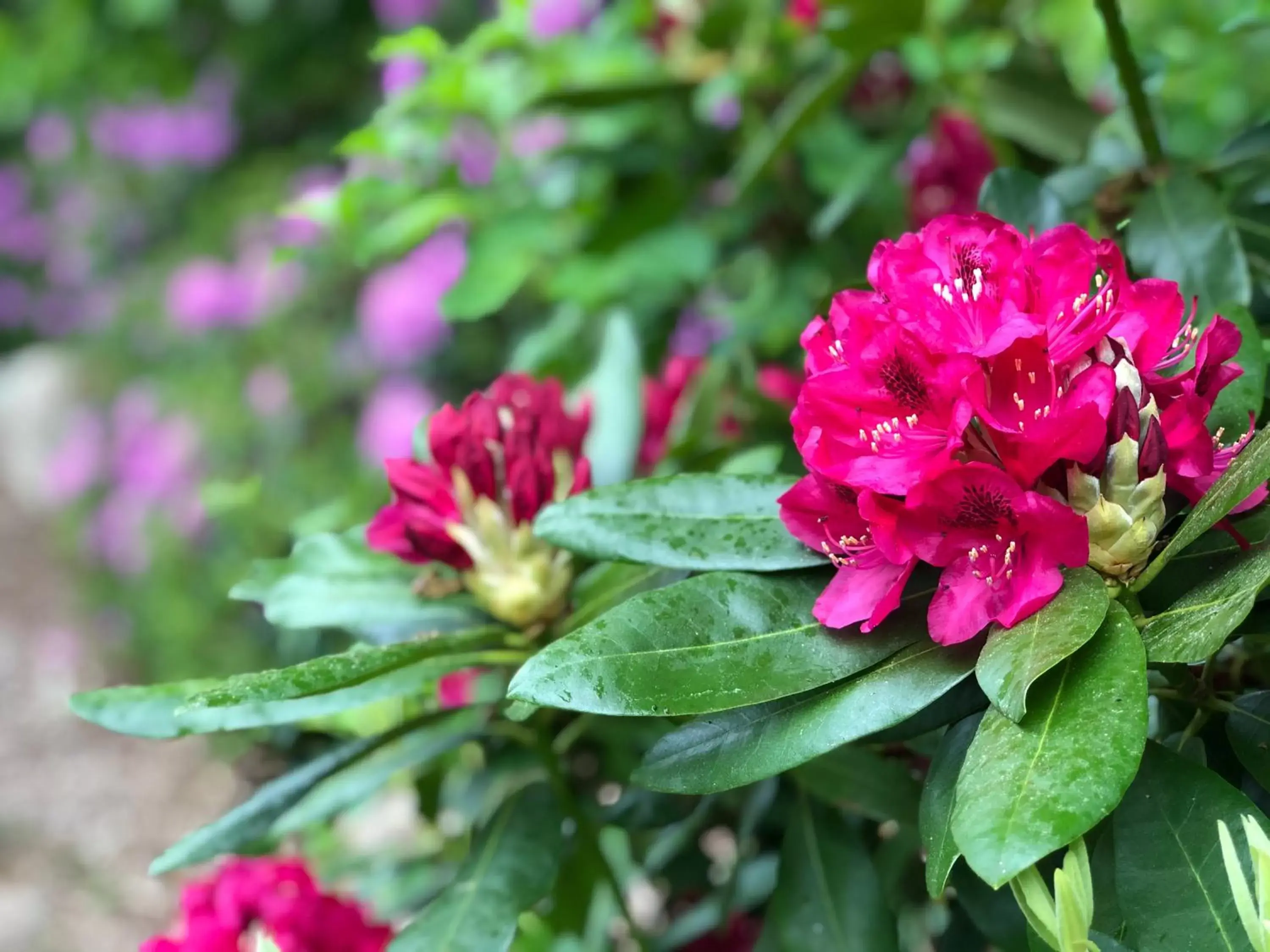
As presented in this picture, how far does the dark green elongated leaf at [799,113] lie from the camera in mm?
845

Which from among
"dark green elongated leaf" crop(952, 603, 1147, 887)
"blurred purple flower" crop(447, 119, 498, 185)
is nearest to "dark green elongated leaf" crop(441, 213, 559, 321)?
"blurred purple flower" crop(447, 119, 498, 185)

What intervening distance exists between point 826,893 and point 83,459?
319 cm

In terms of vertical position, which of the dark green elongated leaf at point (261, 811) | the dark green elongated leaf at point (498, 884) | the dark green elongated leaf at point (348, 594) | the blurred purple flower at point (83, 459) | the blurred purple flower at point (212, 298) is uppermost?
the dark green elongated leaf at point (348, 594)

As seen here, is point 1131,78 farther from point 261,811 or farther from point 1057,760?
point 261,811

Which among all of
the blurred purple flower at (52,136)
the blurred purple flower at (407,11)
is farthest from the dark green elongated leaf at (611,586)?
the blurred purple flower at (52,136)

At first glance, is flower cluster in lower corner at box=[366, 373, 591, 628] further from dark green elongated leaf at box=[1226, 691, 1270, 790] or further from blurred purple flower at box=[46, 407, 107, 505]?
blurred purple flower at box=[46, 407, 107, 505]

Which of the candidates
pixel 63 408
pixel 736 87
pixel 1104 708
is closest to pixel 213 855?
pixel 1104 708

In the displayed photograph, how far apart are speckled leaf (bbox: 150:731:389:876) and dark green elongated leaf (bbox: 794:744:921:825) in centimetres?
25

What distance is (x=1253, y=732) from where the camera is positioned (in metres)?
0.45

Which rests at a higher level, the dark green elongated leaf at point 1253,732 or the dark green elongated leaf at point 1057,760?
the dark green elongated leaf at point 1057,760

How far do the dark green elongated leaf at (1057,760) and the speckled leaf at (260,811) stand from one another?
0.35m

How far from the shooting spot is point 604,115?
1202mm

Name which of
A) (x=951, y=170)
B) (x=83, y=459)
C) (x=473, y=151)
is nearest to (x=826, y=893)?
(x=951, y=170)

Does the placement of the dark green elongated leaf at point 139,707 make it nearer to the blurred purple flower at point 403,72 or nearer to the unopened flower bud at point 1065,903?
the unopened flower bud at point 1065,903
